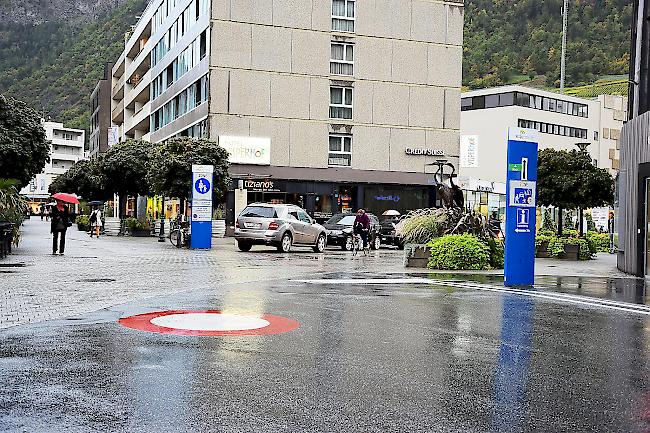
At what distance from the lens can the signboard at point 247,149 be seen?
162 ft

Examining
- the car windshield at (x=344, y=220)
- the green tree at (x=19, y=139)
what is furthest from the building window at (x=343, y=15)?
the green tree at (x=19, y=139)

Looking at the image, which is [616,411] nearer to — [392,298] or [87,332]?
[87,332]

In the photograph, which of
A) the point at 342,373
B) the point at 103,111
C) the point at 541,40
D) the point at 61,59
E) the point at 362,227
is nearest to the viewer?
the point at 342,373

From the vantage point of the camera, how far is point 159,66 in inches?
2653

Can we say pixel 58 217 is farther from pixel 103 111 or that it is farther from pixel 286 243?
pixel 103 111

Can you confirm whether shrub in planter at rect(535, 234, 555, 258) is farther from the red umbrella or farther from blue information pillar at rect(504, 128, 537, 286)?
the red umbrella

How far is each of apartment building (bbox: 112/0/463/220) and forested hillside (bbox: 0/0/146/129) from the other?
79.7 m

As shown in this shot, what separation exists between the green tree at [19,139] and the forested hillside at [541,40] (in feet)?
249

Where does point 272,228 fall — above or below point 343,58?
below

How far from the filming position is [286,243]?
31.9 meters

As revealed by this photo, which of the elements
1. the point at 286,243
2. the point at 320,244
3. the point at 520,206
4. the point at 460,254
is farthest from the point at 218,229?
the point at 520,206

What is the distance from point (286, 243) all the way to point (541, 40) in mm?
95266

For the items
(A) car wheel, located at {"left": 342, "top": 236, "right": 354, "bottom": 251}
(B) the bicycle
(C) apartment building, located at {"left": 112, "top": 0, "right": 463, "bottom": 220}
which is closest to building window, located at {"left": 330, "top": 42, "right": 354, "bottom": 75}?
(C) apartment building, located at {"left": 112, "top": 0, "right": 463, "bottom": 220}

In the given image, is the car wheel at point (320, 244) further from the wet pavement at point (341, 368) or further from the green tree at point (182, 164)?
the wet pavement at point (341, 368)
